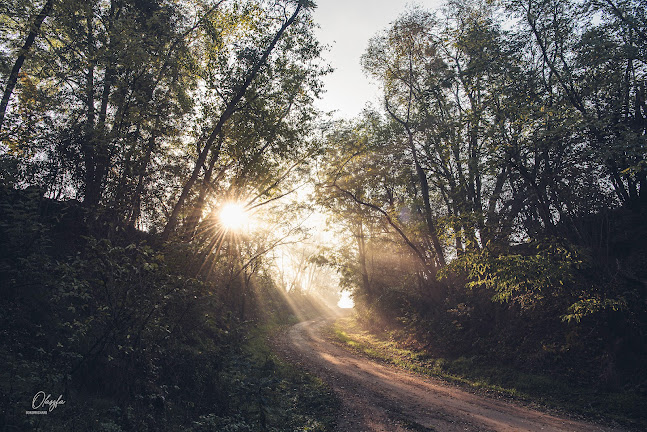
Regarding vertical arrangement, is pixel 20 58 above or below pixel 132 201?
above

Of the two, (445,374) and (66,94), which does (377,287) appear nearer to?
(445,374)

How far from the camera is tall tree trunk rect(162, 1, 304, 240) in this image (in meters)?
9.79

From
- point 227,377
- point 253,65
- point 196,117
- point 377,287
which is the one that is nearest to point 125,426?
point 227,377

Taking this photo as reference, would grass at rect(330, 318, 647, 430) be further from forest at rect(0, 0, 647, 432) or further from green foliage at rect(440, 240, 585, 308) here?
green foliage at rect(440, 240, 585, 308)

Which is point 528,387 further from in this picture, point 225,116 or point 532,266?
point 225,116

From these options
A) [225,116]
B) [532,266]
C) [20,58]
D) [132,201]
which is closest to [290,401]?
[132,201]

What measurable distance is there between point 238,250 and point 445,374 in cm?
1487

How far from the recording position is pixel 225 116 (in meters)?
10.8

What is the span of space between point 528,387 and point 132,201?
14.2 m

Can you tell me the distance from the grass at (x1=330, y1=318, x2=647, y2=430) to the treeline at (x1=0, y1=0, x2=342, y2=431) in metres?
6.10

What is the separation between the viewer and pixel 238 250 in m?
21.6

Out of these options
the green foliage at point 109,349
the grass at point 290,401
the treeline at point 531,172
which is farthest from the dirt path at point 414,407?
the treeline at point 531,172

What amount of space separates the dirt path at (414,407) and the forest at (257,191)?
2.76ft

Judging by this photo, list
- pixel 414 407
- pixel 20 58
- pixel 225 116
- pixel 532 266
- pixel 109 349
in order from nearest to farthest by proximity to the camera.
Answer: pixel 109 349 → pixel 20 58 → pixel 414 407 → pixel 532 266 → pixel 225 116
